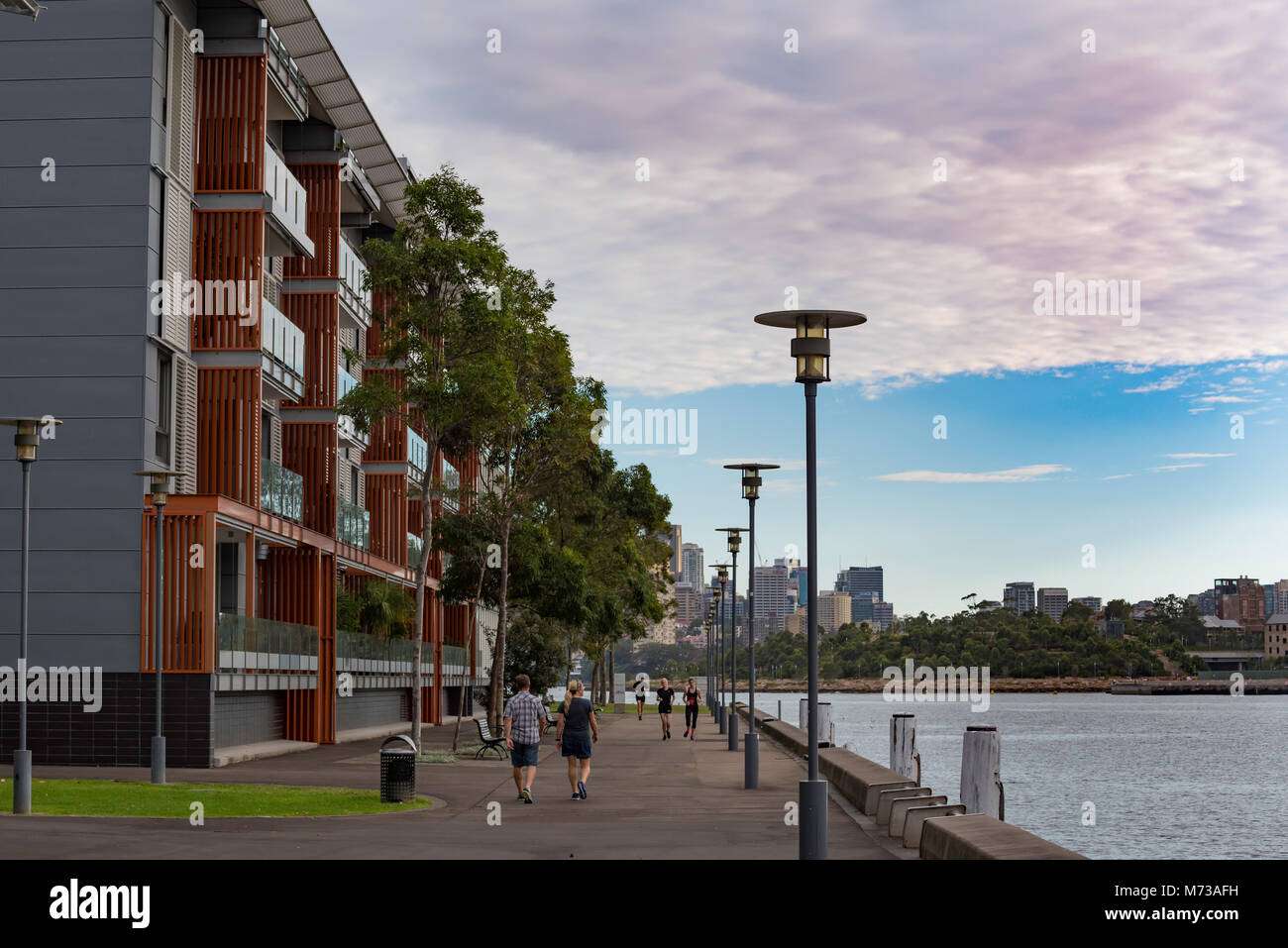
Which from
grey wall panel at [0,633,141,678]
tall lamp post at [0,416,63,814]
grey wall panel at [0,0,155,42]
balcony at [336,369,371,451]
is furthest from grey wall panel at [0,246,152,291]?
balcony at [336,369,371,451]

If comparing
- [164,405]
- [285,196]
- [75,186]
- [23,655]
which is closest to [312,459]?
[285,196]

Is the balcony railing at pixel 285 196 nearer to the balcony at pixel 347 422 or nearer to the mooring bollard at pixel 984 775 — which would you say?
the balcony at pixel 347 422

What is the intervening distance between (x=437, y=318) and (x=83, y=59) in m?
8.72

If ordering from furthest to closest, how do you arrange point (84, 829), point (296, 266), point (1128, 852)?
point (296, 266) < point (1128, 852) < point (84, 829)

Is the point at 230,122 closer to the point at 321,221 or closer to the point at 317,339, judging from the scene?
the point at 321,221

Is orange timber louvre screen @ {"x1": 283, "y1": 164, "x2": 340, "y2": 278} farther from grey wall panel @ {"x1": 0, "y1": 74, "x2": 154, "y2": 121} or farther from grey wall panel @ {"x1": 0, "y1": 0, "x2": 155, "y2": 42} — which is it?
grey wall panel @ {"x1": 0, "y1": 0, "x2": 155, "y2": 42}

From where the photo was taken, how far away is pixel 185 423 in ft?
106

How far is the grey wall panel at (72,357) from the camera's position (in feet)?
98.4

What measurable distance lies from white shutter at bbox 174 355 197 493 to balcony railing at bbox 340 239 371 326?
1171 cm

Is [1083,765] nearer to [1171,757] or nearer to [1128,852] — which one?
[1171,757]

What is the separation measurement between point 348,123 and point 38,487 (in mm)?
15752

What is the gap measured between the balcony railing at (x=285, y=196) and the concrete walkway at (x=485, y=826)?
13.0 metres
